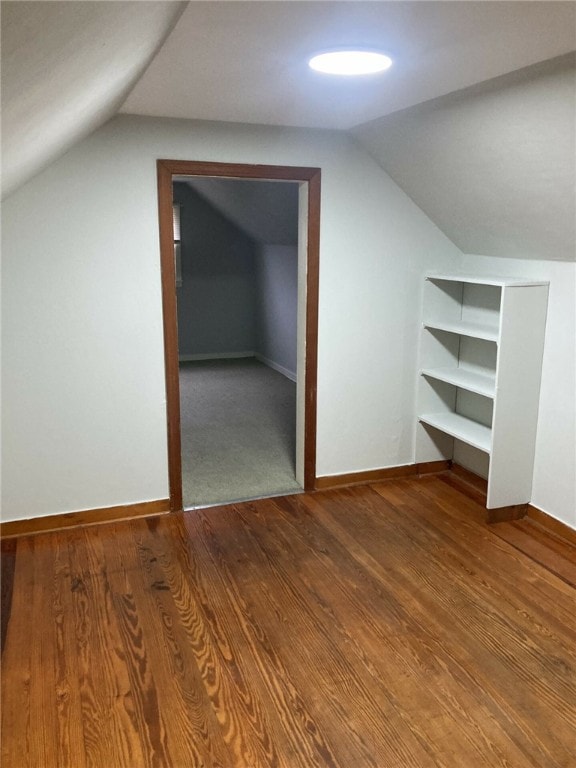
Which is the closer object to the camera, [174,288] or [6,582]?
[6,582]

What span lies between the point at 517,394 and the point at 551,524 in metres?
0.67

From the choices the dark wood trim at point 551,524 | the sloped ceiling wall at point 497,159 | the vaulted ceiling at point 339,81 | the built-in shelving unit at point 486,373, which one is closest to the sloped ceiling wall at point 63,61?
the vaulted ceiling at point 339,81

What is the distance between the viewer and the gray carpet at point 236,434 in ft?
12.0

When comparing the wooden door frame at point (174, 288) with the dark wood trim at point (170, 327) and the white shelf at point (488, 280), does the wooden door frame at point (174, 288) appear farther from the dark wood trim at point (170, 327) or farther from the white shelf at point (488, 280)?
the white shelf at point (488, 280)

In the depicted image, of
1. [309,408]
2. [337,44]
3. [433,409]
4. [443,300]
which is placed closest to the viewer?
[337,44]

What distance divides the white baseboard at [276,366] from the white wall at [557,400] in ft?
10.5

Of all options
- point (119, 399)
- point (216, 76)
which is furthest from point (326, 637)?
point (216, 76)

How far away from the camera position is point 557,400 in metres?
3.10

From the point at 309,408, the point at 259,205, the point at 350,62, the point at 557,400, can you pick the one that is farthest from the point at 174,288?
the point at 259,205

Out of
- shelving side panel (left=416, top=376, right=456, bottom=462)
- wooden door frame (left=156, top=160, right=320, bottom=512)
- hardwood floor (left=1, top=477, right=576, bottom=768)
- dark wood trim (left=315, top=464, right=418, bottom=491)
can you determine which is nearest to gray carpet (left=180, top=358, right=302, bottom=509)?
dark wood trim (left=315, top=464, right=418, bottom=491)

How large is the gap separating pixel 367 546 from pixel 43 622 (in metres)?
1.45

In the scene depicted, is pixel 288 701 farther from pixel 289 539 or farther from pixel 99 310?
pixel 99 310

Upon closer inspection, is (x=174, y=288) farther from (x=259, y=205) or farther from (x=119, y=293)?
(x=259, y=205)

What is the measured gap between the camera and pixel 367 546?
2998mm
